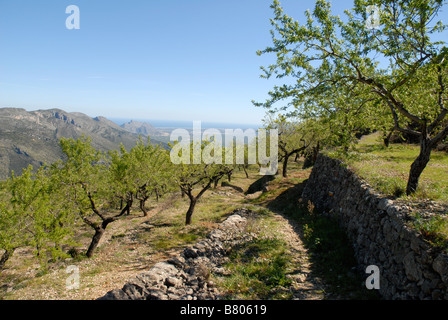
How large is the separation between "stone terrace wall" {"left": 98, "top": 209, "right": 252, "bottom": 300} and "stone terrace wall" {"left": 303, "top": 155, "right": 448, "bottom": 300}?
705 centimetres

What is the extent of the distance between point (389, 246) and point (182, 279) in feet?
30.6

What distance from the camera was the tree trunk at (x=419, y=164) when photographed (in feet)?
35.8

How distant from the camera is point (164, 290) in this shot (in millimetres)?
10375

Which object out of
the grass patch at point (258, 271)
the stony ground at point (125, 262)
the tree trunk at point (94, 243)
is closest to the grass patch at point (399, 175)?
the stony ground at point (125, 262)

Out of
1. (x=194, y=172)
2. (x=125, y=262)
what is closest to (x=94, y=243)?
(x=125, y=262)

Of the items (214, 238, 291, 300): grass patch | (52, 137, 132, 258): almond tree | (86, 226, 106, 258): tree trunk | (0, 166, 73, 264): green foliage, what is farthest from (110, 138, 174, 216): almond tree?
(214, 238, 291, 300): grass patch

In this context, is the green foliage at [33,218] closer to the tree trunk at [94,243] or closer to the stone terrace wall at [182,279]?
the tree trunk at [94,243]

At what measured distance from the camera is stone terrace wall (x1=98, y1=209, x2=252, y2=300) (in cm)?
977

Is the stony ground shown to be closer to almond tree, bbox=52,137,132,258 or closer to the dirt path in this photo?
the dirt path

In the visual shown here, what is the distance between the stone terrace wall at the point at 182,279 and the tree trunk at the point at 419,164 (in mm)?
10389

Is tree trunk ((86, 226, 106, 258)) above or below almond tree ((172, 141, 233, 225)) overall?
below
